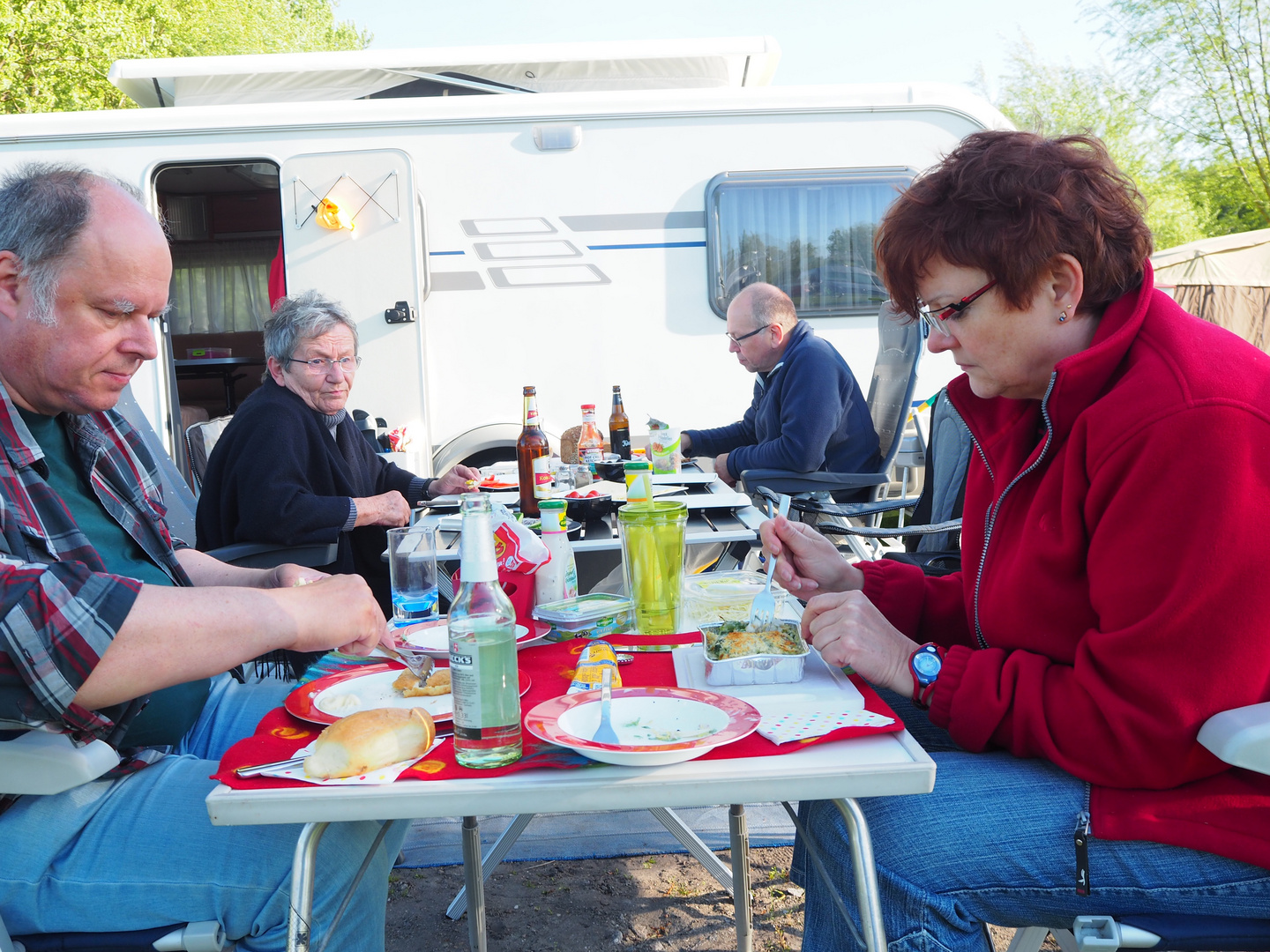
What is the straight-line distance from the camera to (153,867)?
1173 millimetres

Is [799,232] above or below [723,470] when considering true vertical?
above

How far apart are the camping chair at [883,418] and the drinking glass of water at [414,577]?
2191 mm

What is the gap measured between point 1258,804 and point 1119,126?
23.4 meters

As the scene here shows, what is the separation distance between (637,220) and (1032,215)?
391cm

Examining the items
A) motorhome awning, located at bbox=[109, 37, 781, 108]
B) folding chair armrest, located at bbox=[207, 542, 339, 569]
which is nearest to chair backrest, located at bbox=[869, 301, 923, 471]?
motorhome awning, located at bbox=[109, 37, 781, 108]

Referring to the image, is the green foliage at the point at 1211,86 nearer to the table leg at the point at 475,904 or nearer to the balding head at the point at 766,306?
the balding head at the point at 766,306

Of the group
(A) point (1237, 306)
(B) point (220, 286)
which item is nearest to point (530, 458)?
(B) point (220, 286)

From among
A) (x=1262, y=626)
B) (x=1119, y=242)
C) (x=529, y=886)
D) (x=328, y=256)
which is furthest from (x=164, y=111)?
(x=1262, y=626)

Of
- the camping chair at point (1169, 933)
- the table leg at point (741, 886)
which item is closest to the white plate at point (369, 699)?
the camping chair at point (1169, 933)

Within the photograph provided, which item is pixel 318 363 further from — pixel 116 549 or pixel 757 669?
pixel 757 669

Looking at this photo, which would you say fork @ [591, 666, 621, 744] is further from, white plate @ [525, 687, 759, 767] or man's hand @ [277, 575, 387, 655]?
man's hand @ [277, 575, 387, 655]

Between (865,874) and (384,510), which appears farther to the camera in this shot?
(384,510)

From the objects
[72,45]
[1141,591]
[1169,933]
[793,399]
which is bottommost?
[1169,933]

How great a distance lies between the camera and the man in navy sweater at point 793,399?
4.08 m
